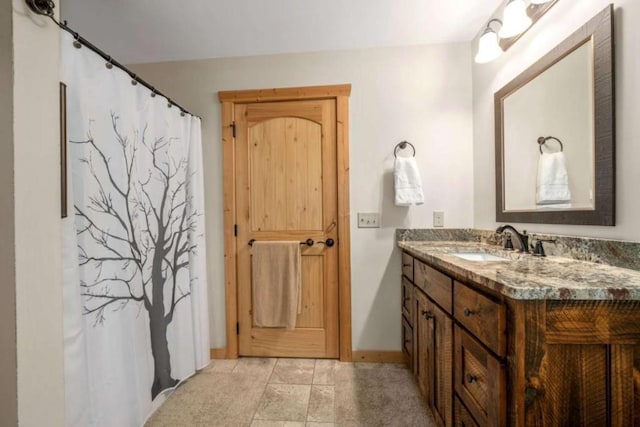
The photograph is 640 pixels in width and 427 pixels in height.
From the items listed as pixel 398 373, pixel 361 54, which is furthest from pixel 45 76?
pixel 398 373

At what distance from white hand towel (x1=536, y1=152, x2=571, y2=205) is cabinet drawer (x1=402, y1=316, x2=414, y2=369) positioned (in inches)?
41.6

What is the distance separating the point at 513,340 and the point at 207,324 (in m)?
1.85

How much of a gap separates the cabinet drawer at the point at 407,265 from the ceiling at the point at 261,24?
1.55 meters

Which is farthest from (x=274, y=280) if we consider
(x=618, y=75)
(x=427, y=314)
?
(x=618, y=75)

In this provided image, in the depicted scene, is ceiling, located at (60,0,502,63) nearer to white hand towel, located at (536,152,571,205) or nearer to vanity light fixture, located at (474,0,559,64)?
vanity light fixture, located at (474,0,559,64)

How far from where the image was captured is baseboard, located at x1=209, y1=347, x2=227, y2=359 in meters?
1.93

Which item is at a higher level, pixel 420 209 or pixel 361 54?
pixel 361 54

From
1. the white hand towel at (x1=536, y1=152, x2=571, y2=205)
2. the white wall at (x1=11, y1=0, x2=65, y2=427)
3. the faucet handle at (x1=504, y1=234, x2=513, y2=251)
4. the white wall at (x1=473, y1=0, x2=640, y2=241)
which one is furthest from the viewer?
the faucet handle at (x1=504, y1=234, x2=513, y2=251)

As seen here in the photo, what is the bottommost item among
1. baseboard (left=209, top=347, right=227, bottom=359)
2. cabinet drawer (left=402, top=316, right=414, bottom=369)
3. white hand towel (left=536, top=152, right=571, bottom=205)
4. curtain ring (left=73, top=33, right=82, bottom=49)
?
baseboard (left=209, top=347, right=227, bottom=359)

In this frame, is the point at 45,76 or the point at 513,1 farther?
the point at 513,1

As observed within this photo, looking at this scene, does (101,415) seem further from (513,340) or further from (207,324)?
(513,340)

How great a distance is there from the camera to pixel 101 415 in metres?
1.09

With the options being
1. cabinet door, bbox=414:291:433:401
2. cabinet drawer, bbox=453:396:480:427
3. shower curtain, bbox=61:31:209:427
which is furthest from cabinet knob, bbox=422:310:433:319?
shower curtain, bbox=61:31:209:427

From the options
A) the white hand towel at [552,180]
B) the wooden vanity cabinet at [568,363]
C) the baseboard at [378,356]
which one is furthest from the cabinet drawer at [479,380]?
the baseboard at [378,356]
